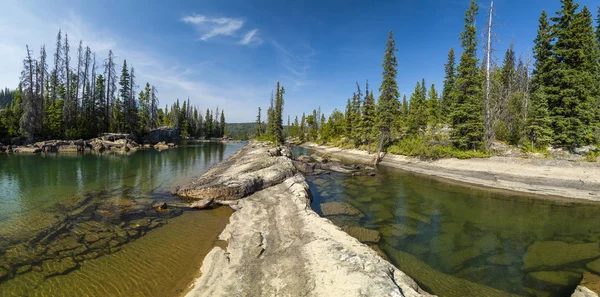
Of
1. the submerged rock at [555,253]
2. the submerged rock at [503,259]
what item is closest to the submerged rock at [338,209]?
the submerged rock at [503,259]

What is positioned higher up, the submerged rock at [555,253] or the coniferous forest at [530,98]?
the coniferous forest at [530,98]

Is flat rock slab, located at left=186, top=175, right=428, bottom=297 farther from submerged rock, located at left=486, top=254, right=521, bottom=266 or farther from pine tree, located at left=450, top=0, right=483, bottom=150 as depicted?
pine tree, located at left=450, top=0, right=483, bottom=150

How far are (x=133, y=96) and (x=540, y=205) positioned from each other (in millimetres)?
84117

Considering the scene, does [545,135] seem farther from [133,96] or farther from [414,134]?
[133,96]

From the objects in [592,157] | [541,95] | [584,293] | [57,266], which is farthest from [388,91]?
[57,266]

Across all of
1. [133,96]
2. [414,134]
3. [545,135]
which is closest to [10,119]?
[133,96]

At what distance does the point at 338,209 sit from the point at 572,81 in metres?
29.3

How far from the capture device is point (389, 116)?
37.2m

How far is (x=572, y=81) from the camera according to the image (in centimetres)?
2350

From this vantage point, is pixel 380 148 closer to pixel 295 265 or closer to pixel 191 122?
pixel 295 265


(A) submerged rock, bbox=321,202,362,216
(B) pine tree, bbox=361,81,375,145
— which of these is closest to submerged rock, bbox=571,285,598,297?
(A) submerged rock, bbox=321,202,362,216

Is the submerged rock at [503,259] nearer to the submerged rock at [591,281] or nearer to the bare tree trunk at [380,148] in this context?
the submerged rock at [591,281]

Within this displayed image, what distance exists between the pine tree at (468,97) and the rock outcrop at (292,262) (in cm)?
2591

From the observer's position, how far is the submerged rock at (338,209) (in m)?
14.0
